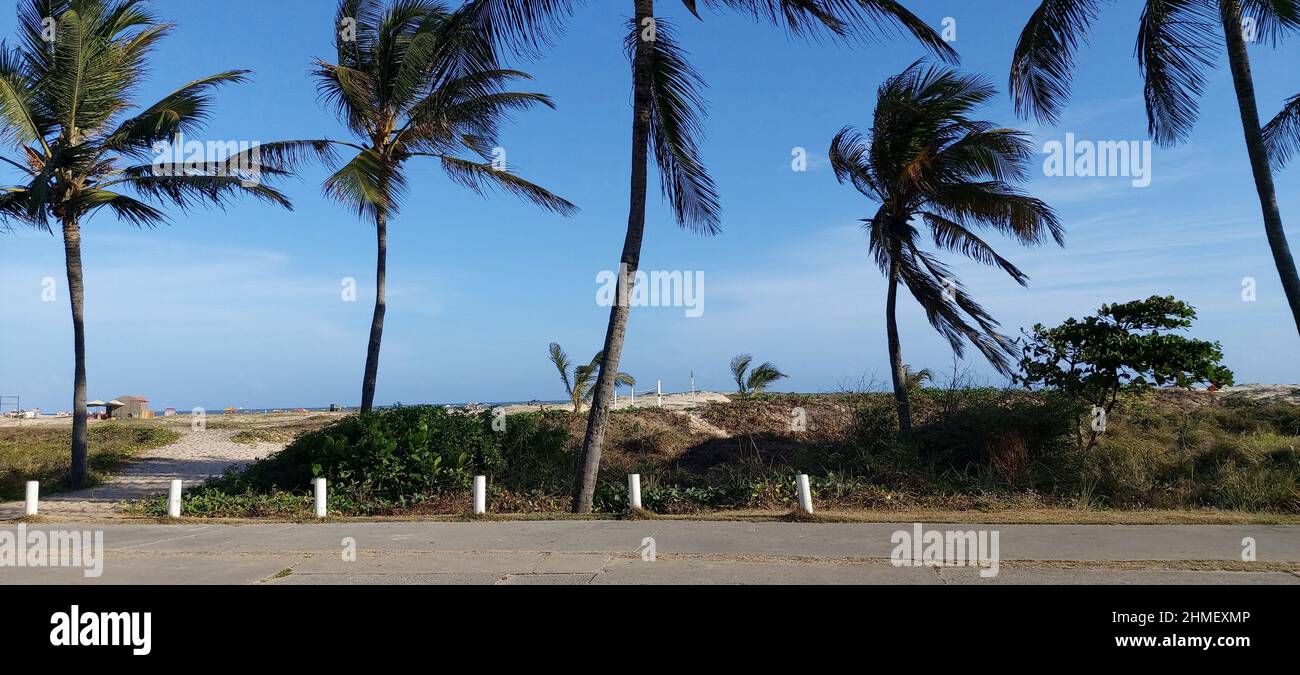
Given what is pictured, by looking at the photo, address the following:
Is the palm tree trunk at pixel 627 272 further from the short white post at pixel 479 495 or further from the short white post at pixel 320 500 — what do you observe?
the short white post at pixel 320 500

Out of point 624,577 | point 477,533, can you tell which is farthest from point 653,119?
point 624,577

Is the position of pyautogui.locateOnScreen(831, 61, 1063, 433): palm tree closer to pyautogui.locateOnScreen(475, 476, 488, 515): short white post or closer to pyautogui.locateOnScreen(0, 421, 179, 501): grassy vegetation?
pyautogui.locateOnScreen(475, 476, 488, 515): short white post

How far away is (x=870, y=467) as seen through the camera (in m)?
12.2

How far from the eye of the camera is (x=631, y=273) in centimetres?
1082

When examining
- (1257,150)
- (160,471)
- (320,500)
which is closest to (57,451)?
(160,471)

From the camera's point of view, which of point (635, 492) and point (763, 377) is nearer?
point (635, 492)

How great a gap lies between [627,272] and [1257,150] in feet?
28.5

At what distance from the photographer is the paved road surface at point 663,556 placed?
671 cm

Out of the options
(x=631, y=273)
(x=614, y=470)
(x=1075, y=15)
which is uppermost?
(x=1075, y=15)

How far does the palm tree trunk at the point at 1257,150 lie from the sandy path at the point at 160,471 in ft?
55.1

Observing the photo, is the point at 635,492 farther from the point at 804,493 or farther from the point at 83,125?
the point at 83,125

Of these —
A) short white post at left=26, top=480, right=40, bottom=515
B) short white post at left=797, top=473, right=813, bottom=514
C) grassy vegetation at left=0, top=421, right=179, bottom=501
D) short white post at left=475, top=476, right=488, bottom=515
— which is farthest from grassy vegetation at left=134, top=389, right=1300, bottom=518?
grassy vegetation at left=0, top=421, right=179, bottom=501

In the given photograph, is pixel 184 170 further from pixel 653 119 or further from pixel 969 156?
pixel 969 156
